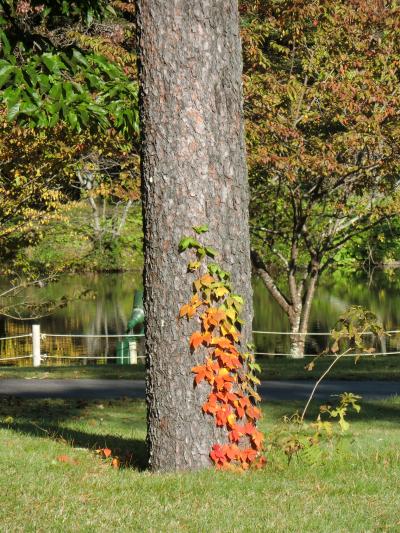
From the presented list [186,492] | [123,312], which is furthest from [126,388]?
[123,312]

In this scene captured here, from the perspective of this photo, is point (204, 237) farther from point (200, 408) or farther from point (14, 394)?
point (14, 394)

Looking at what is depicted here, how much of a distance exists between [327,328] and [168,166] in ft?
73.4

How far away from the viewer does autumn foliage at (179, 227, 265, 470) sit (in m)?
7.09

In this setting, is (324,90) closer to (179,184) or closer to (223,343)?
(179,184)

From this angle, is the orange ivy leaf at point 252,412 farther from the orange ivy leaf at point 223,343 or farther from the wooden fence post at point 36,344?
the wooden fence post at point 36,344

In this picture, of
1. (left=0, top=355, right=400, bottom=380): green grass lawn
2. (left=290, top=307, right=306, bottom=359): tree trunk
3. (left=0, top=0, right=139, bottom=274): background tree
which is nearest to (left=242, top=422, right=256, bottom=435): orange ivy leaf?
(left=0, top=0, right=139, bottom=274): background tree

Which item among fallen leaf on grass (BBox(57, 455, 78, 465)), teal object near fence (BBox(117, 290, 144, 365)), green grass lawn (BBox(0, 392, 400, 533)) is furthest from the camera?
teal object near fence (BBox(117, 290, 144, 365))

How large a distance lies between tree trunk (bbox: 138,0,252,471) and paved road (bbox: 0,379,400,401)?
633cm

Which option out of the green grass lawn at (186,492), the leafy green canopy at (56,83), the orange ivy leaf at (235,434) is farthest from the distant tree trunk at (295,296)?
the orange ivy leaf at (235,434)

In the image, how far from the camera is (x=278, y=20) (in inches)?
719

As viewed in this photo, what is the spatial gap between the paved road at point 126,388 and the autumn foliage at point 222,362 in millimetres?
6046

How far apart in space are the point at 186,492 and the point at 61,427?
3.97 metres

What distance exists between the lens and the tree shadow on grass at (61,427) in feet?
27.0

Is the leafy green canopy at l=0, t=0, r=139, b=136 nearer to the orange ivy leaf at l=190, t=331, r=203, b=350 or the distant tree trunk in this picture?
the orange ivy leaf at l=190, t=331, r=203, b=350
